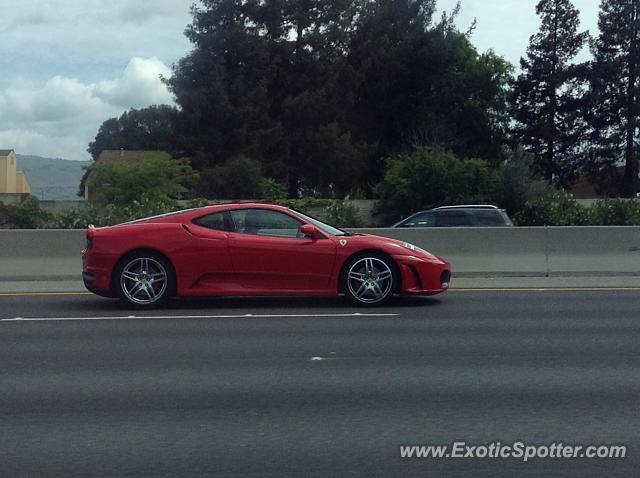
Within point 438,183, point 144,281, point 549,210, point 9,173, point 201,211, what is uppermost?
point 9,173

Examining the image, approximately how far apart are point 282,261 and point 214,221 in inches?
43.9

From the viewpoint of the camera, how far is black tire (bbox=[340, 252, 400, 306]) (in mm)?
12595

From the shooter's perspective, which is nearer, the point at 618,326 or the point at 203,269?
the point at 618,326

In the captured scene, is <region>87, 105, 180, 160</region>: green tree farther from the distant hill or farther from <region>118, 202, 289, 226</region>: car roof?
<region>118, 202, 289, 226</region>: car roof

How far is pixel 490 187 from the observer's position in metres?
37.9

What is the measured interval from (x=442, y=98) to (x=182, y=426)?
54.5m

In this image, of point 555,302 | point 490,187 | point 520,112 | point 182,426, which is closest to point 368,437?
point 182,426

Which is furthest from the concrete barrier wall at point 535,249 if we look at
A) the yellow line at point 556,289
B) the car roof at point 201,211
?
the car roof at point 201,211

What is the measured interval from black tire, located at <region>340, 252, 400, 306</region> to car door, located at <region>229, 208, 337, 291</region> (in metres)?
0.30

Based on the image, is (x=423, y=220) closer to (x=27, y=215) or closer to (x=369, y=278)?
(x=369, y=278)

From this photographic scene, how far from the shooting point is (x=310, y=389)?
7.84 metres

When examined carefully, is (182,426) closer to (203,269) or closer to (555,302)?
(203,269)

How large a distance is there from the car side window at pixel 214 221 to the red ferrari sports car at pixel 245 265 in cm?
14

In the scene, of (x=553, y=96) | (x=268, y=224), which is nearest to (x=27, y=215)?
(x=268, y=224)
